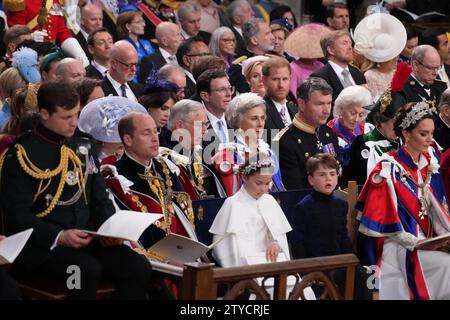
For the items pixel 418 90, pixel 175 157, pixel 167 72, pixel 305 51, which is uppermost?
pixel 305 51

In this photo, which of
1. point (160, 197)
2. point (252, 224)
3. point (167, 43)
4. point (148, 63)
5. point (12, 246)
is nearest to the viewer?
point (12, 246)

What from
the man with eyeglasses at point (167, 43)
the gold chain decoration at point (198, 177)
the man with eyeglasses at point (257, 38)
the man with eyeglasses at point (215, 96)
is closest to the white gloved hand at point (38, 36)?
the man with eyeglasses at point (167, 43)

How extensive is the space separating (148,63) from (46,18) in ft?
3.89

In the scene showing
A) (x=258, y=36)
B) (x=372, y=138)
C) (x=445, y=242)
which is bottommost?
(x=445, y=242)

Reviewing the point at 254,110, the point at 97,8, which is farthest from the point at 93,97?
the point at 97,8

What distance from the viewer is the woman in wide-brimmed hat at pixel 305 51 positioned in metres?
11.2

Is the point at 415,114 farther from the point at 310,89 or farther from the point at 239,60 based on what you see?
the point at 239,60

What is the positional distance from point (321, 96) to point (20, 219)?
10.6 feet

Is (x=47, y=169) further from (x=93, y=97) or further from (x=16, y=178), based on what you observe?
(x=93, y=97)

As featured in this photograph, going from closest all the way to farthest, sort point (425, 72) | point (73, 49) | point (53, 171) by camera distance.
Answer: point (53, 171) → point (73, 49) → point (425, 72)

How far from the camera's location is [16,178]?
572 cm

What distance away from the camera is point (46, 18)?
10.3m

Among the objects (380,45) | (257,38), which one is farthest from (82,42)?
(380,45)

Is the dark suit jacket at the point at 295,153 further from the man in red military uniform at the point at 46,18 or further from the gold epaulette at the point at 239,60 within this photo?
the man in red military uniform at the point at 46,18
